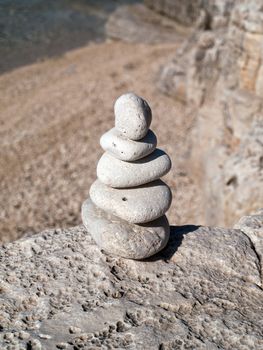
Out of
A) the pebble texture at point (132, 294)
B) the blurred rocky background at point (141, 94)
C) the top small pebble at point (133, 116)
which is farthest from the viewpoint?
the blurred rocky background at point (141, 94)

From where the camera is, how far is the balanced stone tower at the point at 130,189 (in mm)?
3123

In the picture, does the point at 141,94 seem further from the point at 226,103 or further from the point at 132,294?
the point at 132,294

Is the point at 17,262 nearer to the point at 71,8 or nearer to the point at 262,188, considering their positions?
the point at 262,188

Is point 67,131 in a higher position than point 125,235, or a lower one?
lower

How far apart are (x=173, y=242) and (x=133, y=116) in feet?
3.33

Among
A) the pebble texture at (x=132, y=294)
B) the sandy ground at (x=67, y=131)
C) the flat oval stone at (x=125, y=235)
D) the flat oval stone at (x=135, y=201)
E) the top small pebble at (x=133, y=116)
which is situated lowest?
the sandy ground at (x=67, y=131)

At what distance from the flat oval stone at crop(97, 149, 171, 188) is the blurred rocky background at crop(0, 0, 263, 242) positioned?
2.29 meters

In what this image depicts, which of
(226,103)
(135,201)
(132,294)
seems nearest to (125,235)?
(135,201)

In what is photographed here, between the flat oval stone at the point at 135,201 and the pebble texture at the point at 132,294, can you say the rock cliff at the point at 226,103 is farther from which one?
the flat oval stone at the point at 135,201

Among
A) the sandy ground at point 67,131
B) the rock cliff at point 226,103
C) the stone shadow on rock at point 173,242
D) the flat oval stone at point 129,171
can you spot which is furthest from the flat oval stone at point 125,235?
the sandy ground at point 67,131

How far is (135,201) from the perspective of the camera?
3.23 meters

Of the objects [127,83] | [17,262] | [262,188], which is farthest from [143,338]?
[127,83]

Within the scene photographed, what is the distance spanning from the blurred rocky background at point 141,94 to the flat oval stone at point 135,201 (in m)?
2.22

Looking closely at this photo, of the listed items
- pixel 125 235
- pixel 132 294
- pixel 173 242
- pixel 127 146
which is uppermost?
pixel 127 146
